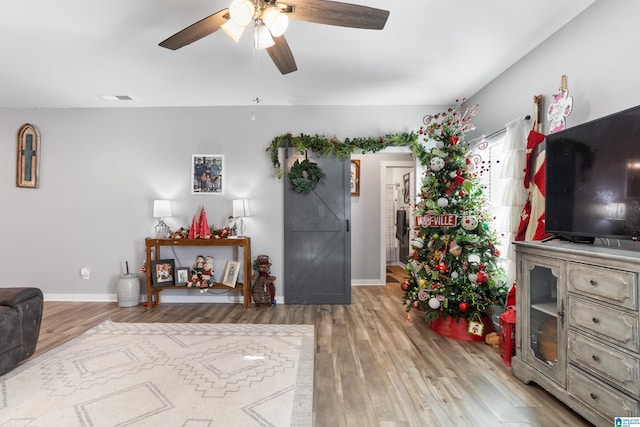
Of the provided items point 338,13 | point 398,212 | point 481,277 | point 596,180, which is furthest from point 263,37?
point 398,212

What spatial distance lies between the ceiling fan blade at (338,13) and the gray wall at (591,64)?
1527 millimetres

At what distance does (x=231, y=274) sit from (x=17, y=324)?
6.60ft

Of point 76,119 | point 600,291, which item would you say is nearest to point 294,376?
point 600,291

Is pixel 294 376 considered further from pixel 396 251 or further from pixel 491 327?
pixel 396 251

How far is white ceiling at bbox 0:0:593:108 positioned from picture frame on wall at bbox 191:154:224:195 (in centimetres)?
73

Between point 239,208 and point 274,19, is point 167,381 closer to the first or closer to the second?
point 239,208

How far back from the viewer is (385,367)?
7.88 feet

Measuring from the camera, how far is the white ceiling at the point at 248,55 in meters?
2.22

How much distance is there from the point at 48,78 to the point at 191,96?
141cm

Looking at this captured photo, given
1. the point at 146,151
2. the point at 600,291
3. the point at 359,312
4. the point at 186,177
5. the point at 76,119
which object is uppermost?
the point at 76,119

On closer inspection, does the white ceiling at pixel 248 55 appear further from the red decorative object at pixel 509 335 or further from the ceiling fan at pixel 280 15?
the red decorative object at pixel 509 335

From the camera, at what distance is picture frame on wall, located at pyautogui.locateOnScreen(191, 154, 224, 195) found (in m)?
4.17

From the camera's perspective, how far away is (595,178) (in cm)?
180

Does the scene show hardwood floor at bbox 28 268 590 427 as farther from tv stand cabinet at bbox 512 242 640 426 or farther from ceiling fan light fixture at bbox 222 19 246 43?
ceiling fan light fixture at bbox 222 19 246 43
